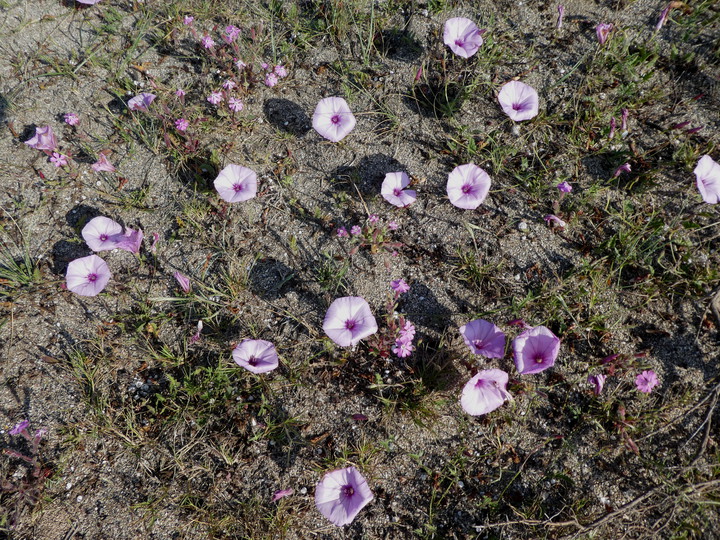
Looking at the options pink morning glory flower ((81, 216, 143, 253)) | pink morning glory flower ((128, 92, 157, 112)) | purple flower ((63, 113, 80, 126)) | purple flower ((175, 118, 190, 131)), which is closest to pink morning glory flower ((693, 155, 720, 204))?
purple flower ((175, 118, 190, 131))

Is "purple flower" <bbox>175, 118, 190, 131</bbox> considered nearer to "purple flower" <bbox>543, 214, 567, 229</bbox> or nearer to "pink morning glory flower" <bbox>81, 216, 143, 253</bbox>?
"pink morning glory flower" <bbox>81, 216, 143, 253</bbox>

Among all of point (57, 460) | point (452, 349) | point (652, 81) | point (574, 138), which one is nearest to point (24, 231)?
point (57, 460)

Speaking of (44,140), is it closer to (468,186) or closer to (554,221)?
(468,186)

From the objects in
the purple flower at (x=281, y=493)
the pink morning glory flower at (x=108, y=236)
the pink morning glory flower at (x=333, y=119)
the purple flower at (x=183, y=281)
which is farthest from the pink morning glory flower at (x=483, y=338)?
the pink morning glory flower at (x=108, y=236)

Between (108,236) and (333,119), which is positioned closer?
(108,236)

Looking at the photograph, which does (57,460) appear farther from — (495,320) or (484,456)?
(495,320)

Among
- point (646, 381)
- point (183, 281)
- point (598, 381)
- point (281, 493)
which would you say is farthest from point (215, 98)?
point (646, 381)

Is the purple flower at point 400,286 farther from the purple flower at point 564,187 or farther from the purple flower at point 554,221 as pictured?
the purple flower at point 564,187
